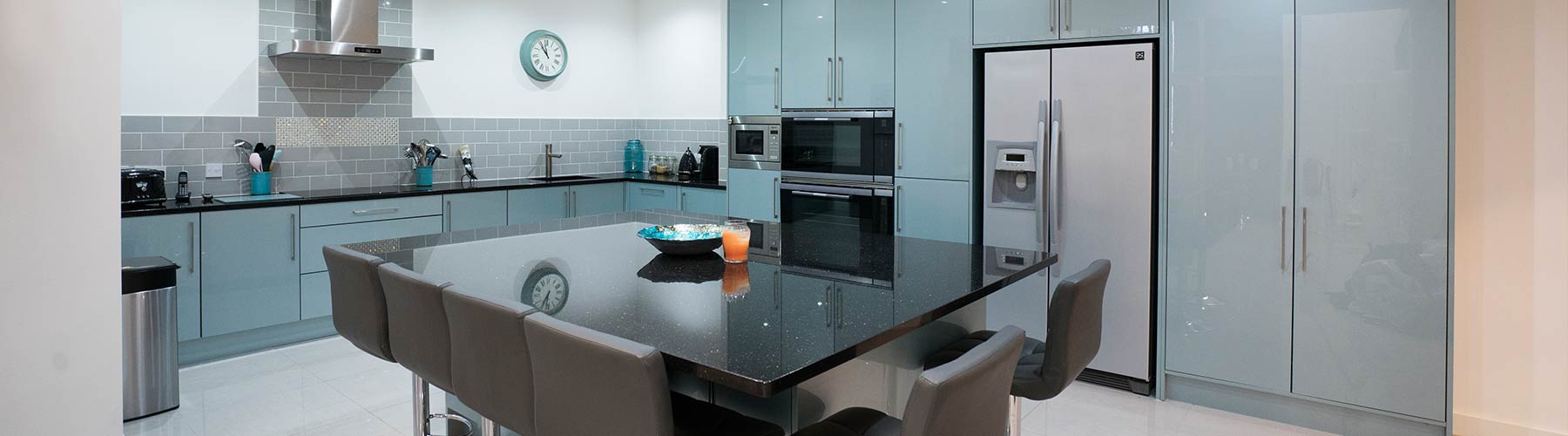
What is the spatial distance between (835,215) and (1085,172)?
147 centimetres

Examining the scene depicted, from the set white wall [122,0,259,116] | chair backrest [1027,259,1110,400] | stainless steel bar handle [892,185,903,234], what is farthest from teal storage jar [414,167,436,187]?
chair backrest [1027,259,1110,400]

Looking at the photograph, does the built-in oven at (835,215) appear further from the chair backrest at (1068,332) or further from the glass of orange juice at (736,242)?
the chair backrest at (1068,332)

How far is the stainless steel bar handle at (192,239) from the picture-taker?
4137 millimetres

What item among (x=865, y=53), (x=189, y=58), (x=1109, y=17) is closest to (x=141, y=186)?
(x=189, y=58)

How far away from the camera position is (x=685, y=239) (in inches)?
101

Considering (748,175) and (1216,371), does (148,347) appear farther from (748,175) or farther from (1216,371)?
(1216,371)

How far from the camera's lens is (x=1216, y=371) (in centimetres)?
373

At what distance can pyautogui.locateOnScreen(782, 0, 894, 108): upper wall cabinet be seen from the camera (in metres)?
4.65

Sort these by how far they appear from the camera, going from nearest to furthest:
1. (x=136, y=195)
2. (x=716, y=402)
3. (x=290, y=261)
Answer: (x=716, y=402) → (x=136, y=195) → (x=290, y=261)

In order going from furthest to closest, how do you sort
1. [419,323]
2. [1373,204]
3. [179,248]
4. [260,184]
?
[260,184] < [179,248] < [1373,204] < [419,323]

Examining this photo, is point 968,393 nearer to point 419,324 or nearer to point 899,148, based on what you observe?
point 419,324
